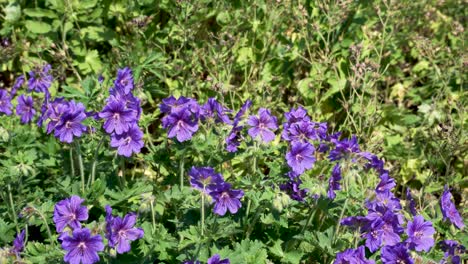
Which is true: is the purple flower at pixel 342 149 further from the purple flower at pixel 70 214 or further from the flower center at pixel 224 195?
the purple flower at pixel 70 214

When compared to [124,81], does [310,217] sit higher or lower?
lower

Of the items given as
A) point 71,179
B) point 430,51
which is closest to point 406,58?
point 430,51

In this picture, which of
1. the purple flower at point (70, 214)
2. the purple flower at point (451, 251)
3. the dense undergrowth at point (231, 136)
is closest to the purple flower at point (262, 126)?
the dense undergrowth at point (231, 136)

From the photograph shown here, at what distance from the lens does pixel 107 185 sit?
330cm

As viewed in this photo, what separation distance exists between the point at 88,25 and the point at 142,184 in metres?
1.79

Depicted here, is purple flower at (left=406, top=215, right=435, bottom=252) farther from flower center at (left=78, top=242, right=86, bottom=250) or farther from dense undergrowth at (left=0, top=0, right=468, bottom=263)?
flower center at (left=78, top=242, right=86, bottom=250)

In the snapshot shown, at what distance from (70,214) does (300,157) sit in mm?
936

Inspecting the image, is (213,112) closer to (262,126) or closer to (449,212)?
(262,126)

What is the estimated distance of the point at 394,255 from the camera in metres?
2.82

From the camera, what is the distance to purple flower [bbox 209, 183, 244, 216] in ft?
9.37

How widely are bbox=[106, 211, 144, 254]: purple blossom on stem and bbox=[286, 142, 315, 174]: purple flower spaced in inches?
26.4

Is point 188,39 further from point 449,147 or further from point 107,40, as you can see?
point 449,147

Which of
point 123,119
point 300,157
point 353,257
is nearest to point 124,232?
point 123,119

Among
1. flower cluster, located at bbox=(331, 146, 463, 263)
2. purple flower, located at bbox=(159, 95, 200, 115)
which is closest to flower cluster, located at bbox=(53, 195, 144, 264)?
purple flower, located at bbox=(159, 95, 200, 115)
